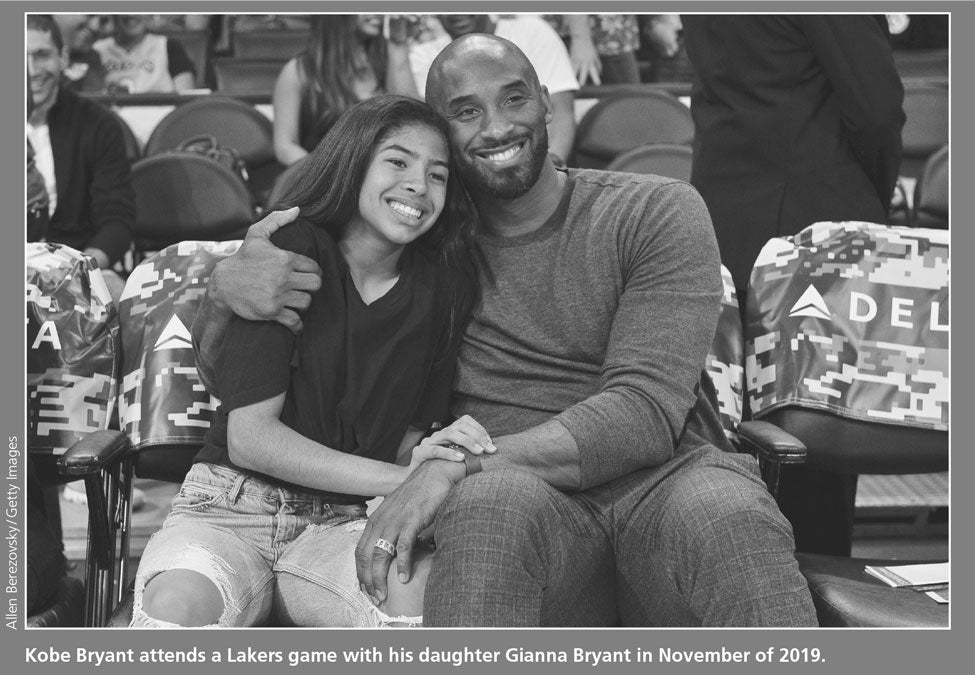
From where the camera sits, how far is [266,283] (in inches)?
74.3

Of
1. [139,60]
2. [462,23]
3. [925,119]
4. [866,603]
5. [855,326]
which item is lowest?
[866,603]

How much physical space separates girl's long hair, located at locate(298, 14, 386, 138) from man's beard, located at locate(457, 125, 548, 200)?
2.15 metres

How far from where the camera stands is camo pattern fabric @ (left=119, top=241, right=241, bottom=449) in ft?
7.36

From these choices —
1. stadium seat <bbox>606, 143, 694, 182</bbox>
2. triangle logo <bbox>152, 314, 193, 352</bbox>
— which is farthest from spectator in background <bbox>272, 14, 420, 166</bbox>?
triangle logo <bbox>152, 314, 193, 352</bbox>

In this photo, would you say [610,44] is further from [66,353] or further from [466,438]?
[466,438]

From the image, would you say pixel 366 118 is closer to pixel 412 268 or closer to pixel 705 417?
pixel 412 268

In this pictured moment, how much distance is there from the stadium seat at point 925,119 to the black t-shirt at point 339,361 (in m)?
2.97

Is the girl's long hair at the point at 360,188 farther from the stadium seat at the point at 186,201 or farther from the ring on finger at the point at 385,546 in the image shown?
the stadium seat at the point at 186,201

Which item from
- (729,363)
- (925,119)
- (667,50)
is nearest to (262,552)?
(729,363)

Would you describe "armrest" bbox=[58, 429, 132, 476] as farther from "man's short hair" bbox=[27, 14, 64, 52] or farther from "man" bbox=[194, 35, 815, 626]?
"man's short hair" bbox=[27, 14, 64, 52]

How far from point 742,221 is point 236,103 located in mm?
2291

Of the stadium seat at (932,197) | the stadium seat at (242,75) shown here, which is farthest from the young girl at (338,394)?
the stadium seat at (242,75)

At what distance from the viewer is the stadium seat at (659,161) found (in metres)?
3.78

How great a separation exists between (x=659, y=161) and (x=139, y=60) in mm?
2534
